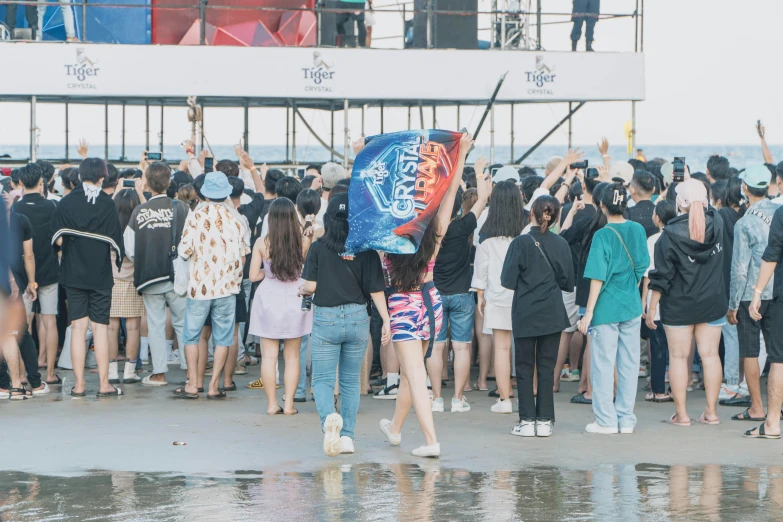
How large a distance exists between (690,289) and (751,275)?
802mm

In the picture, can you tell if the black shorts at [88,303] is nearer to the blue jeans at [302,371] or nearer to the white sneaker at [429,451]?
the blue jeans at [302,371]

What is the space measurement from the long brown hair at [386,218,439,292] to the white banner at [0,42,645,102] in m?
9.22

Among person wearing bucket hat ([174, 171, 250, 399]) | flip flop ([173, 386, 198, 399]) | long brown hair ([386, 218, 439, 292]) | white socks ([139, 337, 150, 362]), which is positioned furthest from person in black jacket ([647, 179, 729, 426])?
white socks ([139, 337, 150, 362])

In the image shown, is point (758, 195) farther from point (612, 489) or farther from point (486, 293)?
point (612, 489)

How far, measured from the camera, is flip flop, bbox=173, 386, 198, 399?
9.67m

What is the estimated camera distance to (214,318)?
947cm

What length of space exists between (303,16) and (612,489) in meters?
13.2

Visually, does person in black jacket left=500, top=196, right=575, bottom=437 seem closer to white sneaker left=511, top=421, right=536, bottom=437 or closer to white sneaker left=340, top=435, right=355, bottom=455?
white sneaker left=511, top=421, right=536, bottom=437

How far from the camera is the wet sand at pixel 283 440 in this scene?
7.14 meters

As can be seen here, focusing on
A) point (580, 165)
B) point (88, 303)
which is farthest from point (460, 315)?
point (88, 303)

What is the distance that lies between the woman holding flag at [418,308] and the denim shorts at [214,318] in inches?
104

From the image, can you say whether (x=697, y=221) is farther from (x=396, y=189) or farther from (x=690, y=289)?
(x=396, y=189)

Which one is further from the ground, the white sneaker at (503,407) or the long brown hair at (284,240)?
the long brown hair at (284,240)

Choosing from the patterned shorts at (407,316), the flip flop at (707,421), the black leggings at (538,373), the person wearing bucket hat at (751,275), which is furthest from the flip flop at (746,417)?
the patterned shorts at (407,316)
